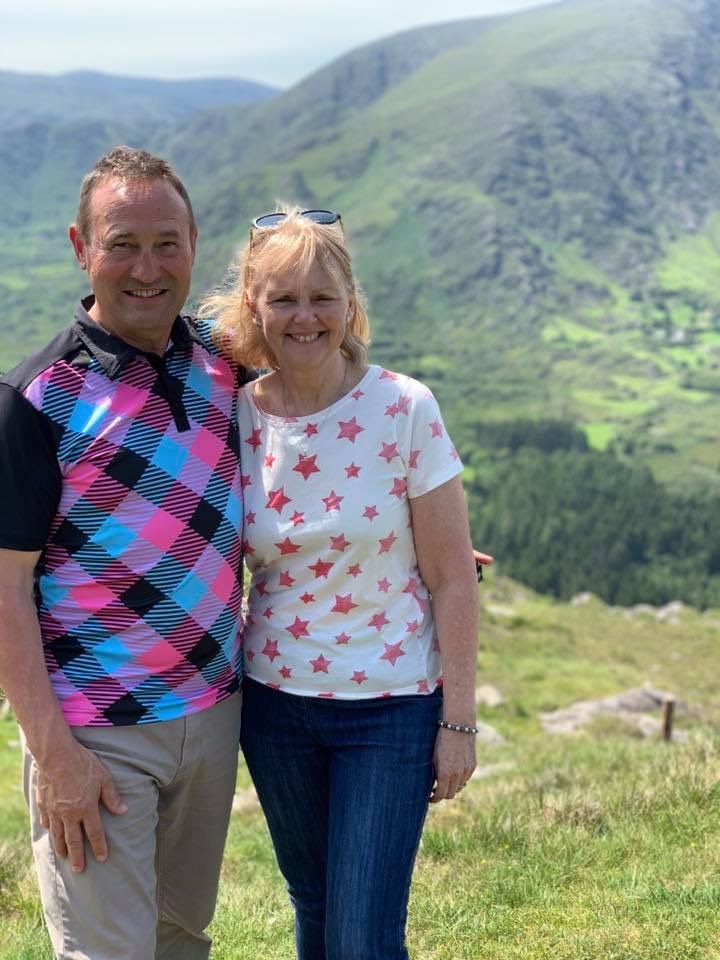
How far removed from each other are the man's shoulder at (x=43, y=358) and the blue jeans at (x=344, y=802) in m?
1.42

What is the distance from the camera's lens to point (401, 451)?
371 centimetres

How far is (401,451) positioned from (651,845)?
356cm

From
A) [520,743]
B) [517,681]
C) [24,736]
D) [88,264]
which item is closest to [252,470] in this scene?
[88,264]

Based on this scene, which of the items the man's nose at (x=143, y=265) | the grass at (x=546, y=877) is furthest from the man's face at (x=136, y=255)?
the grass at (x=546, y=877)

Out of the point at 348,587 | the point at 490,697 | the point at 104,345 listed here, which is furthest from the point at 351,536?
the point at 490,697

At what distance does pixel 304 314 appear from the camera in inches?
146

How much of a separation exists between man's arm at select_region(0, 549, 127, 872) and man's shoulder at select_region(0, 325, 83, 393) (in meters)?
0.57

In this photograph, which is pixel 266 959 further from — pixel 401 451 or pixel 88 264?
pixel 88 264

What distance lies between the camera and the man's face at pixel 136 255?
358 centimetres

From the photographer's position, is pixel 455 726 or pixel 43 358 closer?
pixel 43 358

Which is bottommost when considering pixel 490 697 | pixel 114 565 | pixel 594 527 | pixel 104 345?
pixel 594 527

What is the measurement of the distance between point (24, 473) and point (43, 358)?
17.0 inches

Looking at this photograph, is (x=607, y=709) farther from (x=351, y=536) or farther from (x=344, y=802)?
(x=351, y=536)

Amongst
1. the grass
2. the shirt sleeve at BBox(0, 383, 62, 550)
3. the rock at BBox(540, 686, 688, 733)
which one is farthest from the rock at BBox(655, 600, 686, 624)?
the shirt sleeve at BBox(0, 383, 62, 550)
